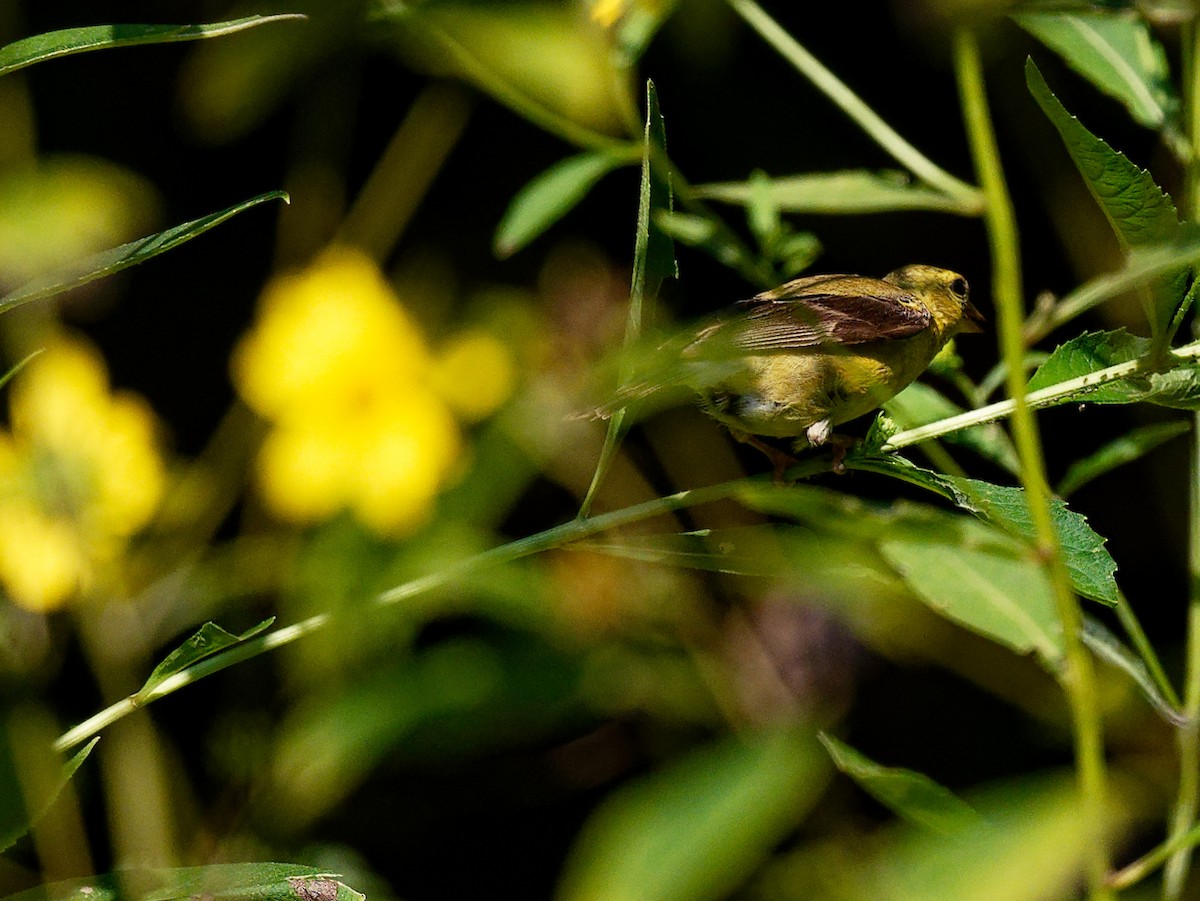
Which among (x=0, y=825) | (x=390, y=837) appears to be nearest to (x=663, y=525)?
(x=390, y=837)

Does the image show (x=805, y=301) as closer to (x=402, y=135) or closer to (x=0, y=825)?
(x=0, y=825)

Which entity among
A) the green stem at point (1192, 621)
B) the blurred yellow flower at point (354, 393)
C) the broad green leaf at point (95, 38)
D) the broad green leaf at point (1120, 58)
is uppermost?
the broad green leaf at point (95, 38)

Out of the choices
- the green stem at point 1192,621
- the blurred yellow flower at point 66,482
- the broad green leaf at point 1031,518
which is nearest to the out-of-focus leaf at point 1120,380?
the broad green leaf at point 1031,518

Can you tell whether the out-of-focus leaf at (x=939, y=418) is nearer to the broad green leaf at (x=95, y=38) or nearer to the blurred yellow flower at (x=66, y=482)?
the broad green leaf at (x=95, y=38)

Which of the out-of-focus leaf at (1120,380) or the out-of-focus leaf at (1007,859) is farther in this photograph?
the out-of-focus leaf at (1120,380)

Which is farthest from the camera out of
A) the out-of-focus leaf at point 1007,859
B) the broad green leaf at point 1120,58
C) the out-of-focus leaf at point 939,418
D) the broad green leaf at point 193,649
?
the broad green leaf at point 1120,58

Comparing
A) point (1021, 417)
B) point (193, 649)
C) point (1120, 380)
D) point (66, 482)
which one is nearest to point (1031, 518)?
point (1120, 380)
